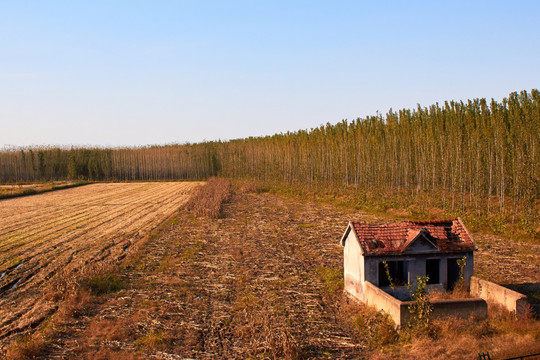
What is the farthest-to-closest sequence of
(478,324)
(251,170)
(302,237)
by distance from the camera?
(251,170), (302,237), (478,324)

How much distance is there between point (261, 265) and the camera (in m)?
16.0

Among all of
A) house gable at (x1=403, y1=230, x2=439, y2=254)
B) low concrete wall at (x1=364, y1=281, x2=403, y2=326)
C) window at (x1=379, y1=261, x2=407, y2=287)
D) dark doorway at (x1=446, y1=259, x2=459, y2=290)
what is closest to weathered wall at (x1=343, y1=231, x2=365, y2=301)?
low concrete wall at (x1=364, y1=281, x2=403, y2=326)

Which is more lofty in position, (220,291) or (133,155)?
(133,155)

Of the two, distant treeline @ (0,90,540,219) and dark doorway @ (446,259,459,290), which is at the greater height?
distant treeline @ (0,90,540,219)

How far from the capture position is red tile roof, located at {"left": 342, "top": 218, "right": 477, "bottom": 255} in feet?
37.7

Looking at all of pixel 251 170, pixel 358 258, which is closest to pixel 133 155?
pixel 251 170

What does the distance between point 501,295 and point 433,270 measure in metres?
1.75

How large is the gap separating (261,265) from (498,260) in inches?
332

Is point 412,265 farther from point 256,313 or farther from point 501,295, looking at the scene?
point 256,313

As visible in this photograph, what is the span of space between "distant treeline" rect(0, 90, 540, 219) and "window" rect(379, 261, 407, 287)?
11.9m

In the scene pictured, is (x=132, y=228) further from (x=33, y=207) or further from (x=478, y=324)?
(x=478, y=324)

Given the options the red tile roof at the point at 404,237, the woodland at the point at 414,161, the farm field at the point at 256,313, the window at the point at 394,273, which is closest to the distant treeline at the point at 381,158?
the woodland at the point at 414,161

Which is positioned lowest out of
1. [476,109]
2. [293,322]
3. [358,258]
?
[293,322]

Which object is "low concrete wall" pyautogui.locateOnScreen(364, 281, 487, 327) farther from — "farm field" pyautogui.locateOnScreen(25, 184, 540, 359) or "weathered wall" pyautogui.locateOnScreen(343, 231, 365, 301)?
"weathered wall" pyautogui.locateOnScreen(343, 231, 365, 301)
